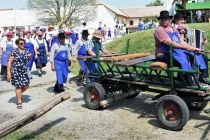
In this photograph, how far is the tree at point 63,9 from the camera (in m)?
59.8

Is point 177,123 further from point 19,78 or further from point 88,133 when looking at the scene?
point 19,78

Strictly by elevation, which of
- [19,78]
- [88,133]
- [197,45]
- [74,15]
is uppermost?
[74,15]

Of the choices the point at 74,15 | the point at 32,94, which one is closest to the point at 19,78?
the point at 32,94

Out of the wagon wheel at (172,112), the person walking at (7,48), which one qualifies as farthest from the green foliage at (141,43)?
the wagon wheel at (172,112)

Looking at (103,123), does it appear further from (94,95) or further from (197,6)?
(197,6)

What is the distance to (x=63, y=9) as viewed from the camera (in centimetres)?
6144

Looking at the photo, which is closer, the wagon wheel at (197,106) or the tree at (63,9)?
the wagon wheel at (197,106)

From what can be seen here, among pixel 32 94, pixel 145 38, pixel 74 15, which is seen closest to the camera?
pixel 32 94

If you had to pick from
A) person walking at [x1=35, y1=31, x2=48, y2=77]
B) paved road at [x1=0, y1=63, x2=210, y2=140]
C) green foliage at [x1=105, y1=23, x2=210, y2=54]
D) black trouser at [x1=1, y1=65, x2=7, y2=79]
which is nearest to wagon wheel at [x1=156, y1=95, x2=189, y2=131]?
paved road at [x1=0, y1=63, x2=210, y2=140]

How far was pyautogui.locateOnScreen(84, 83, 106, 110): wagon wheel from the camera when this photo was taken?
7992 millimetres

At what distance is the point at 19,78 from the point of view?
8.63 m

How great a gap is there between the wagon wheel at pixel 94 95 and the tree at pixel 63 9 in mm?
51549

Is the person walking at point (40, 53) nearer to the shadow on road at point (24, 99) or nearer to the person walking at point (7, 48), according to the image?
the person walking at point (7, 48)

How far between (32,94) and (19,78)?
1602 mm
